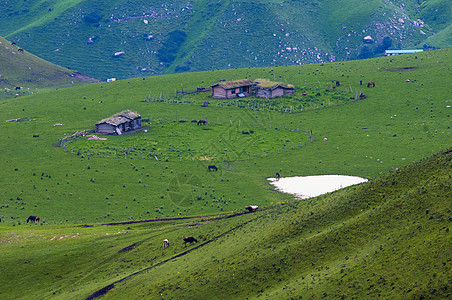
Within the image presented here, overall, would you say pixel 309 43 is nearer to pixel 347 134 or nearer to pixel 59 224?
pixel 347 134

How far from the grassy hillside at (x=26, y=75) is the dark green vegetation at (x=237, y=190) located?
23320mm

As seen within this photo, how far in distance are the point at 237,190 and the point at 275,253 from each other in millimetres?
31756

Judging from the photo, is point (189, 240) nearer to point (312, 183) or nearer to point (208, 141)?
point (312, 183)

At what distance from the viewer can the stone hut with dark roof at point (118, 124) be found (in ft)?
300

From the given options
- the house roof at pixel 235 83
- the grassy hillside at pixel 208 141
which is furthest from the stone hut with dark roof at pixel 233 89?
the grassy hillside at pixel 208 141

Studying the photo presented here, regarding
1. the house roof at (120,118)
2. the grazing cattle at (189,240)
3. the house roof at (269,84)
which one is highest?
the grazing cattle at (189,240)

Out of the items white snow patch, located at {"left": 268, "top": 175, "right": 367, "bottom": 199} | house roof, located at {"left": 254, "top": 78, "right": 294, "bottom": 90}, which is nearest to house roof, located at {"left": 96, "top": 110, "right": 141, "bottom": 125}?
house roof, located at {"left": 254, "top": 78, "right": 294, "bottom": 90}

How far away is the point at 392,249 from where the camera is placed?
29.5 meters

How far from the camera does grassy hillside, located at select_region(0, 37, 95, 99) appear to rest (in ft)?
468

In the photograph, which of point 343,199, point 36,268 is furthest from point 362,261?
point 36,268

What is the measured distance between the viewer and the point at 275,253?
34.9 metres

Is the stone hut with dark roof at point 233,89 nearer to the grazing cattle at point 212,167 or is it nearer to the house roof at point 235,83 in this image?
the house roof at point 235,83

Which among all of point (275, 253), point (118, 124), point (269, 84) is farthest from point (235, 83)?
point (275, 253)

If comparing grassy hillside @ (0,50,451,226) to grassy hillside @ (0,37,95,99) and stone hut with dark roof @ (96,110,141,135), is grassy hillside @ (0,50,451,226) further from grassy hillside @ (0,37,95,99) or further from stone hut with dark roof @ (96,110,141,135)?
grassy hillside @ (0,37,95,99)
